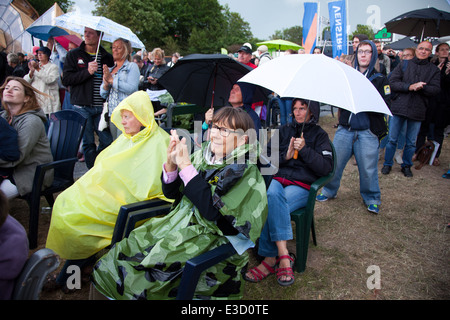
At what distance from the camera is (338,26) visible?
9523 millimetres

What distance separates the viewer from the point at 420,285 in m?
2.48

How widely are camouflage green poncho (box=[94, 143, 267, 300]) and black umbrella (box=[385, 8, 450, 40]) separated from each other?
5.55 metres

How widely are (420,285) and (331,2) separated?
9.50m

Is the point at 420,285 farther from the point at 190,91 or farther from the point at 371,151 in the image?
the point at 190,91

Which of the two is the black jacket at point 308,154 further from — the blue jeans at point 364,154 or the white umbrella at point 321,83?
the blue jeans at point 364,154

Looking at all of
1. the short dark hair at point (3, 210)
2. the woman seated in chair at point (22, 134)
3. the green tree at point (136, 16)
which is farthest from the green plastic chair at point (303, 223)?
the green tree at point (136, 16)

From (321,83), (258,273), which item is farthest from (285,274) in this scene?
(321,83)

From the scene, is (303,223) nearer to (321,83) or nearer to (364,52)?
(321,83)

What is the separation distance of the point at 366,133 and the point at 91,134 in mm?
3713

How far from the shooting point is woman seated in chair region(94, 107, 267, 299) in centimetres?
169

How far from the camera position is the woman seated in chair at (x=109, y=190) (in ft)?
7.13

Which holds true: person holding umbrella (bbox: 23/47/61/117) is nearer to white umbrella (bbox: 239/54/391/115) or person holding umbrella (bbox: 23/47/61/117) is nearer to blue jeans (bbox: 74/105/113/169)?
blue jeans (bbox: 74/105/113/169)
